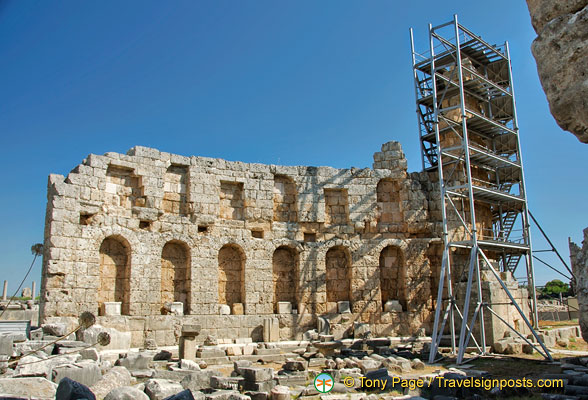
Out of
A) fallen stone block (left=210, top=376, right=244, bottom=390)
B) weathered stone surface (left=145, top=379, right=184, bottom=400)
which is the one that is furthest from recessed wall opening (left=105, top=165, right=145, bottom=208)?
weathered stone surface (left=145, top=379, right=184, bottom=400)

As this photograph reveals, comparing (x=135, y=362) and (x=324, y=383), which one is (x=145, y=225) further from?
(x=324, y=383)

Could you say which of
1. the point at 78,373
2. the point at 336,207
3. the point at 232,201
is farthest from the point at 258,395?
the point at 336,207

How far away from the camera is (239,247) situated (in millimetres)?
16672

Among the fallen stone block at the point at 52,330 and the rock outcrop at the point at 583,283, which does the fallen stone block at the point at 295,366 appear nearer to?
the fallen stone block at the point at 52,330

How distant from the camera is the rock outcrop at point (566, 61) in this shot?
3.03 m

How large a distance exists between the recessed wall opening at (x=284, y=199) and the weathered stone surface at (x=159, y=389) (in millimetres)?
9670

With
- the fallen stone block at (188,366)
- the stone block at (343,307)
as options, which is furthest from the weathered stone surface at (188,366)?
the stone block at (343,307)

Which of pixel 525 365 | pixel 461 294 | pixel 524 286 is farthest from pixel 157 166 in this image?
pixel 524 286

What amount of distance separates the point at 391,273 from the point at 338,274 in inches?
77.6

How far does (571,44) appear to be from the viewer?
3086 millimetres

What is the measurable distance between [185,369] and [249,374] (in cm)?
190

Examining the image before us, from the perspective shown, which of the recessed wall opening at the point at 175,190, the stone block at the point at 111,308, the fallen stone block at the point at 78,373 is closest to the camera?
the fallen stone block at the point at 78,373

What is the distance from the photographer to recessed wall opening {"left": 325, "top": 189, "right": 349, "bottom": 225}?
720 inches

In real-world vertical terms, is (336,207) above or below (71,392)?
above
